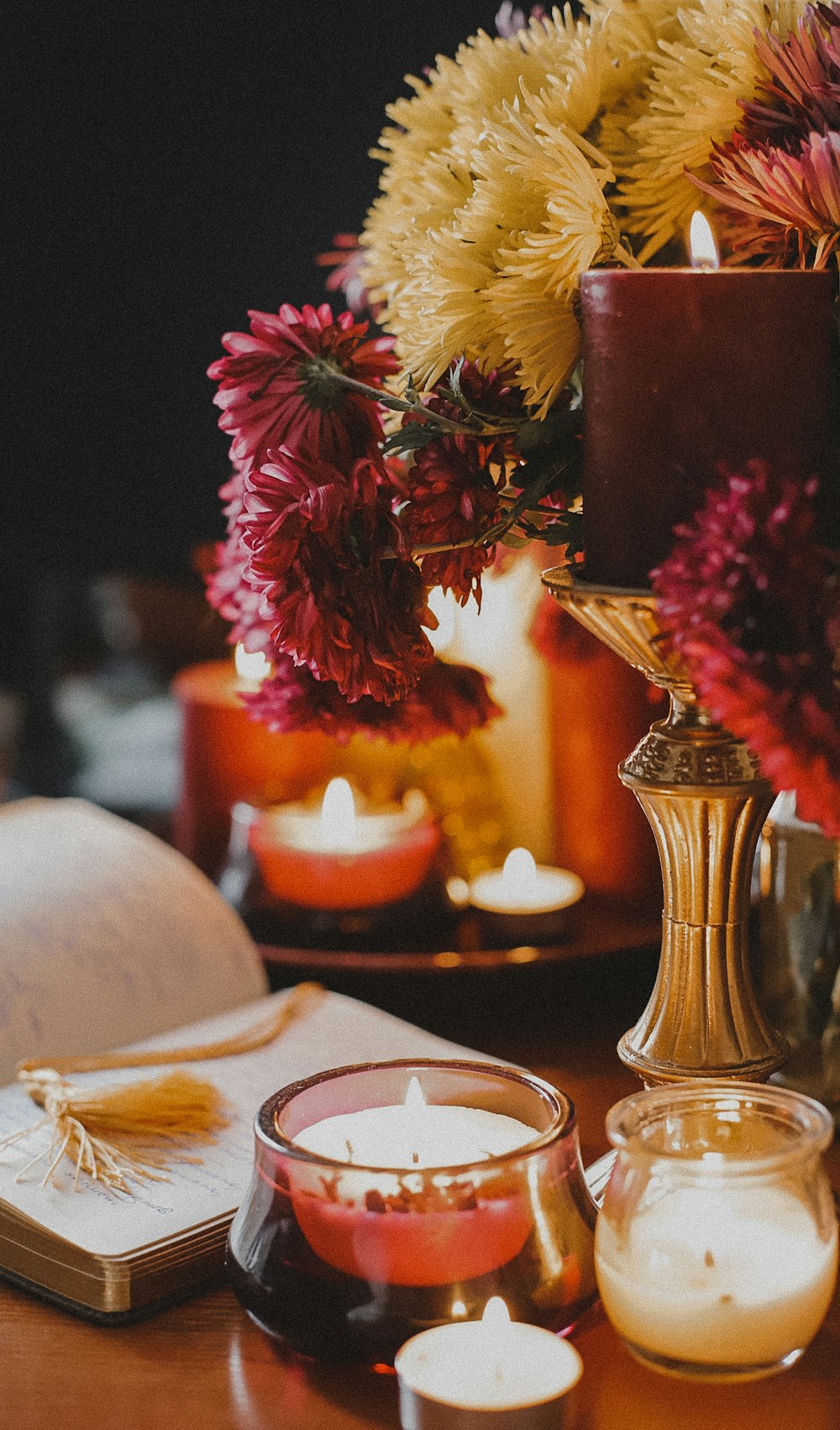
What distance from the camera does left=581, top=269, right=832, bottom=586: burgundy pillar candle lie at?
44 centimetres

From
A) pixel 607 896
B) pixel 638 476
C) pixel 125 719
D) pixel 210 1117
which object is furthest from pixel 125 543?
pixel 638 476

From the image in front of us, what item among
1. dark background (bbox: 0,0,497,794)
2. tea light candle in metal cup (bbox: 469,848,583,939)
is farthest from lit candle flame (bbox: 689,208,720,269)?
dark background (bbox: 0,0,497,794)

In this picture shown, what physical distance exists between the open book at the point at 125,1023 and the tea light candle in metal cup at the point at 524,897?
0.09m

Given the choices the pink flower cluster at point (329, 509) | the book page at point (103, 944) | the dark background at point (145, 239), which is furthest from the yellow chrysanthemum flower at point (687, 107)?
the dark background at point (145, 239)

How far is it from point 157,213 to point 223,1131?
1.39 meters

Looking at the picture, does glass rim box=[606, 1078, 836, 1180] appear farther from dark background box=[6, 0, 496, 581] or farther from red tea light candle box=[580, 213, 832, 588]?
dark background box=[6, 0, 496, 581]

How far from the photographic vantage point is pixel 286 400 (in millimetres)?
494

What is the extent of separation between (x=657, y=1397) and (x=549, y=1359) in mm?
50

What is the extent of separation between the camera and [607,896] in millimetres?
809

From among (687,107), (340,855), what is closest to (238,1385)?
Answer: (340,855)

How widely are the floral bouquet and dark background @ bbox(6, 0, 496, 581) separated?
749 millimetres

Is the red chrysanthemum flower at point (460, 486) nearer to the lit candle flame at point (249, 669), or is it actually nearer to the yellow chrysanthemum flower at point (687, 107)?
the yellow chrysanthemum flower at point (687, 107)

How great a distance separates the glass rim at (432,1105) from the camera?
435mm

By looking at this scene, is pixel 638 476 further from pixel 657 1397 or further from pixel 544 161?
pixel 657 1397
